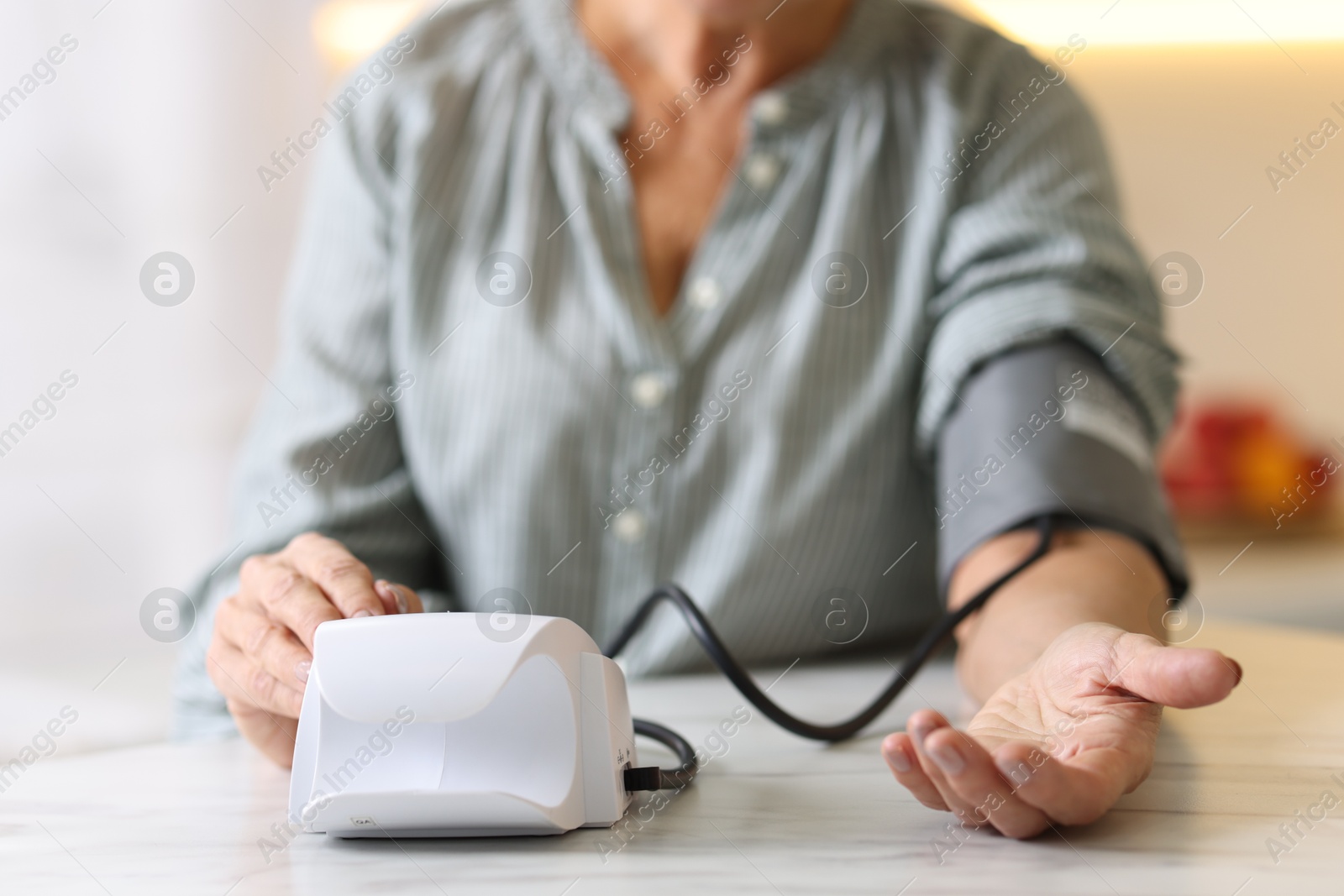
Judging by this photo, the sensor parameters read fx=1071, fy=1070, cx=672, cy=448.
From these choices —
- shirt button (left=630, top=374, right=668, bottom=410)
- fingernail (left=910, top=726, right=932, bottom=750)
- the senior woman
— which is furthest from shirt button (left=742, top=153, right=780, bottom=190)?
fingernail (left=910, top=726, right=932, bottom=750)

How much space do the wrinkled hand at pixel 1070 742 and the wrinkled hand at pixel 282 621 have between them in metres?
0.25

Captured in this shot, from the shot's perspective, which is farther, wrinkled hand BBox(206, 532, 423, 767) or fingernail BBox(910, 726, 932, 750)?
wrinkled hand BBox(206, 532, 423, 767)

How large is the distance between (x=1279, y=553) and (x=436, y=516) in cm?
163

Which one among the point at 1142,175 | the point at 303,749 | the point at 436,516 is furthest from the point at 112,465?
the point at 1142,175

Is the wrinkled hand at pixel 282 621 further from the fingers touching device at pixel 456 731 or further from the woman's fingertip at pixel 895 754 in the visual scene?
the woman's fingertip at pixel 895 754

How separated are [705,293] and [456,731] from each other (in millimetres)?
468

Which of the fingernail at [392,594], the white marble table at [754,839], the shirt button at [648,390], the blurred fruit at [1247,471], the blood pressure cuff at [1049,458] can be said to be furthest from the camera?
the blurred fruit at [1247,471]

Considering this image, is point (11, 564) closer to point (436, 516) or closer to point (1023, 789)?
point (436, 516)

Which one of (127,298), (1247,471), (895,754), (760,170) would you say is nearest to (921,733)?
(895,754)

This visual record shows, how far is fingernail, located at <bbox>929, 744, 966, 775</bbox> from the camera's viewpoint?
1.20 feet

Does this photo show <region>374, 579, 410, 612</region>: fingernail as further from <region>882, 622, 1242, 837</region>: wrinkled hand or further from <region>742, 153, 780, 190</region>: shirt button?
<region>742, 153, 780, 190</region>: shirt button

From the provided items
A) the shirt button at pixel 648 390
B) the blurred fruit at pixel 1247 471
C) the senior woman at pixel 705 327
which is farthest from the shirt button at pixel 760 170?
the blurred fruit at pixel 1247 471

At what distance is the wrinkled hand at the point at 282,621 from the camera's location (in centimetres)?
49

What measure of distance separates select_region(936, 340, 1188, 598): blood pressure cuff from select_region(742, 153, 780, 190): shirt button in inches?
8.7
